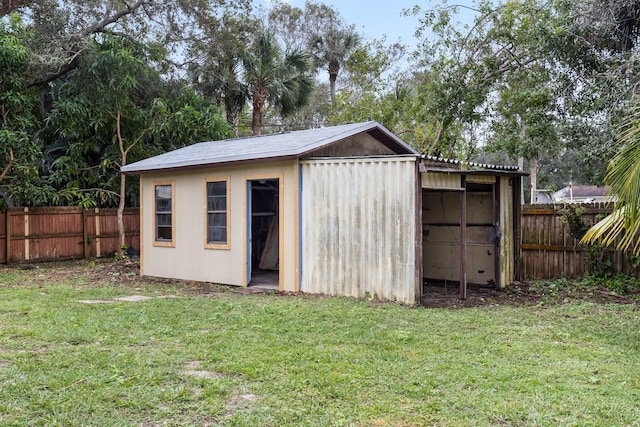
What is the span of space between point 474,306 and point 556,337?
2455 mm

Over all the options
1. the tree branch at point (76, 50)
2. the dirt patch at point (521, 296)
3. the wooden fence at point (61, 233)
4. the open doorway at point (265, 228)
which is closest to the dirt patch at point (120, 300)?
the open doorway at point (265, 228)

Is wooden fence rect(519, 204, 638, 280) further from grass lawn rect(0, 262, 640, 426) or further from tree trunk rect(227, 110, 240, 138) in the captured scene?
tree trunk rect(227, 110, 240, 138)

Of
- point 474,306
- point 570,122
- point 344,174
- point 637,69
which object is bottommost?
point 474,306

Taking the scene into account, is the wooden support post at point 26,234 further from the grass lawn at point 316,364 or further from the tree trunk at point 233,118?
the tree trunk at point 233,118

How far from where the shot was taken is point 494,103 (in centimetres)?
1472

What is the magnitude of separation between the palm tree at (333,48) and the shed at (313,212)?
15994 millimetres

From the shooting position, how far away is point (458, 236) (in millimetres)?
10906

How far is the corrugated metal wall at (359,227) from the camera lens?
8.26m

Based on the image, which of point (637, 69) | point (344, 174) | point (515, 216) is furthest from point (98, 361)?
point (637, 69)

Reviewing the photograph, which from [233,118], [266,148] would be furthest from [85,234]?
[233,118]

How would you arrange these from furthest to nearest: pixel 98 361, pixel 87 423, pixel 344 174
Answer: pixel 344 174 → pixel 98 361 → pixel 87 423

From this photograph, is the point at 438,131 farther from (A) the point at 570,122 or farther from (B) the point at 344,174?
(B) the point at 344,174

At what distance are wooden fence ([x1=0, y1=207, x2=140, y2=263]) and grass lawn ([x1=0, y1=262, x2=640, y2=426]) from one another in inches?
284

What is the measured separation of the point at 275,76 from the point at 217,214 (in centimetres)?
1074
